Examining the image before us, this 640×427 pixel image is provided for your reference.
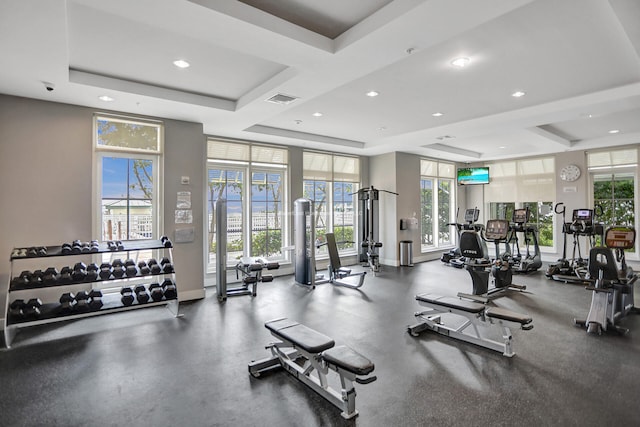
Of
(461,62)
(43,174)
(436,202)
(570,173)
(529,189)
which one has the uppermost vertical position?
(461,62)

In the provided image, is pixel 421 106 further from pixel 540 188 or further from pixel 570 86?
pixel 540 188

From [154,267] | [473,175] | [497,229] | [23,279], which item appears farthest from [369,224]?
[23,279]

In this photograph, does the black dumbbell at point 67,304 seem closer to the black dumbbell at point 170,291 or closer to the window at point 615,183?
the black dumbbell at point 170,291

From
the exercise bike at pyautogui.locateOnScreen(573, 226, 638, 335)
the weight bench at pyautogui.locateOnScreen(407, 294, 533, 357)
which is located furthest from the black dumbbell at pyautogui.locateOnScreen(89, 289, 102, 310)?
the exercise bike at pyautogui.locateOnScreen(573, 226, 638, 335)

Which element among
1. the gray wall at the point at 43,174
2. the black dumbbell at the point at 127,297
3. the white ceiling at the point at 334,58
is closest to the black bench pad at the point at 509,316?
the white ceiling at the point at 334,58

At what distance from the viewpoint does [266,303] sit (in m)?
5.04

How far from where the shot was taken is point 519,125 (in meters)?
5.68

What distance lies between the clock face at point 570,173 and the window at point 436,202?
8.84 feet

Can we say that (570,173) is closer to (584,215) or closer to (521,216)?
(584,215)

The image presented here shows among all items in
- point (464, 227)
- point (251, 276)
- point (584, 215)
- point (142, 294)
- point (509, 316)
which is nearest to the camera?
point (509, 316)

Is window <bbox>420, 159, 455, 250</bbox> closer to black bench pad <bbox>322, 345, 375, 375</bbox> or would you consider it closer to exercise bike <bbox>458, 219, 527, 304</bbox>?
exercise bike <bbox>458, 219, 527, 304</bbox>

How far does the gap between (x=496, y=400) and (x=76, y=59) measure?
4.85m

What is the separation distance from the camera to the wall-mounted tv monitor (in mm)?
9609

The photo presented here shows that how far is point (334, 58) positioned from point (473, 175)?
26.0 feet
